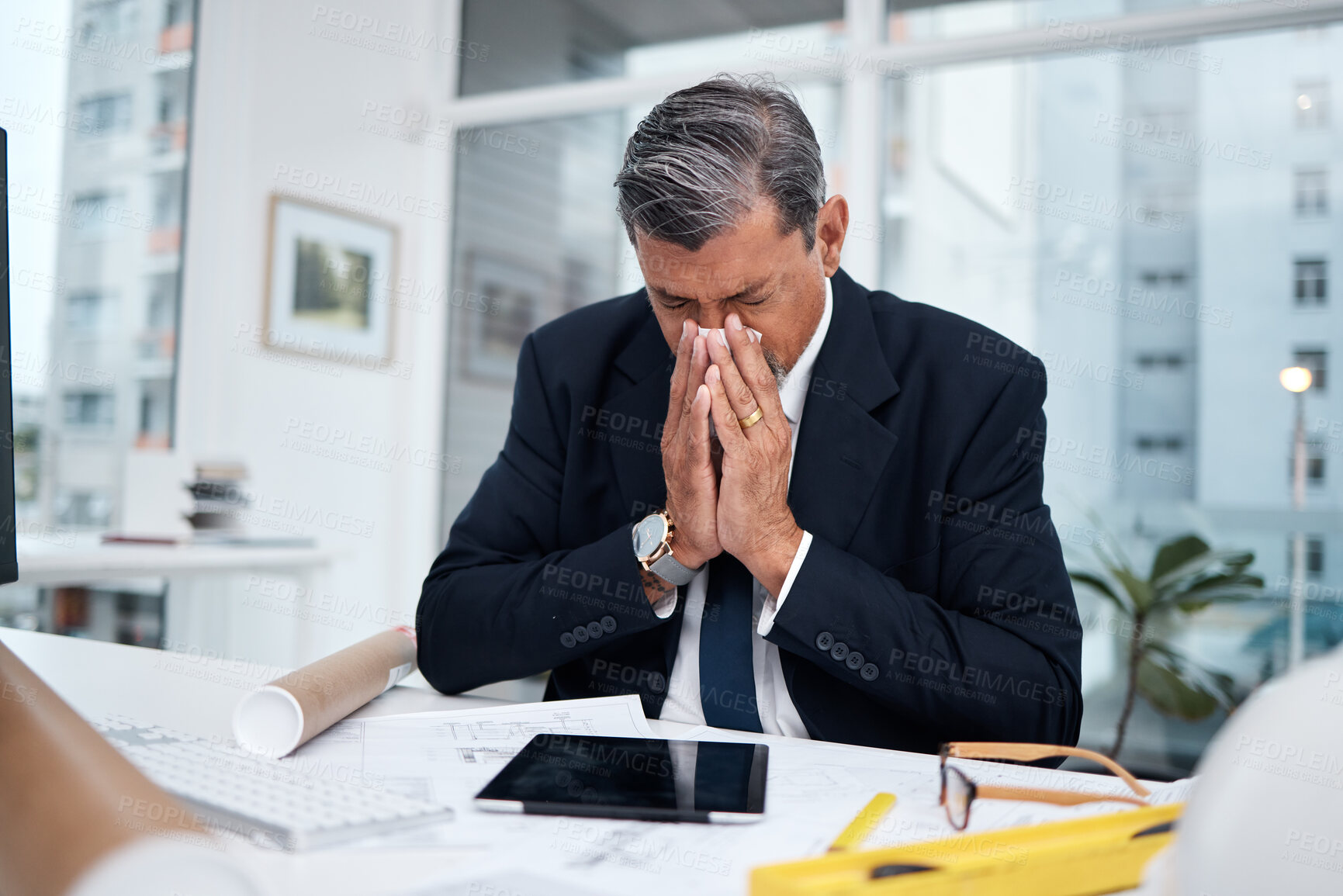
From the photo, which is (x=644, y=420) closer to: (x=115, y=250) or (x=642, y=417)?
(x=642, y=417)

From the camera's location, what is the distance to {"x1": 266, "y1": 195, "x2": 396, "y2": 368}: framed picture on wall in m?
3.60

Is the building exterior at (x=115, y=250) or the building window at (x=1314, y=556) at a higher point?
the building exterior at (x=115, y=250)

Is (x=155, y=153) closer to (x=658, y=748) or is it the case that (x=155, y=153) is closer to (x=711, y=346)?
(x=711, y=346)

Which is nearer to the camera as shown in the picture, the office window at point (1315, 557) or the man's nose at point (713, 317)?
the man's nose at point (713, 317)

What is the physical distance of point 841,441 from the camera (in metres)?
1.33

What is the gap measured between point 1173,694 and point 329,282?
3147mm

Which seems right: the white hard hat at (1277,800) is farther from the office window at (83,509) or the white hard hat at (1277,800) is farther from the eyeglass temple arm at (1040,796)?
the office window at (83,509)

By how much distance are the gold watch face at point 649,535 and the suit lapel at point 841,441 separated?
0.21m

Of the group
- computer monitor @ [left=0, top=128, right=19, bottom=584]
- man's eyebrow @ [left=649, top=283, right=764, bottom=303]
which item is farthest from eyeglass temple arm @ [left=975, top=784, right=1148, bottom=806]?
computer monitor @ [left=0, top=128, right=19, bottom=584]

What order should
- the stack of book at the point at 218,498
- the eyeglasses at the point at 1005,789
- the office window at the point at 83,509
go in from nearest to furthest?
1. the eyeglasses at the point at 1005,789
2. the stack of book at the point at 218,498
3. the office window at the point at 83,509

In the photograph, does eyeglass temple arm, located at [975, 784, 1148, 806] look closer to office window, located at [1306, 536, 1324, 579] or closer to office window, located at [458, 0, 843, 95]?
office window, located at [1306, 536, 1324, 579]

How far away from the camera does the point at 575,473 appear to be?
4.72 feet

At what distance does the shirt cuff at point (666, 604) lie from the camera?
1.22 metres

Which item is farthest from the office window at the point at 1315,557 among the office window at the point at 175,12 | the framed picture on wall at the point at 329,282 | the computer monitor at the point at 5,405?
the office window at the point at 175,12
